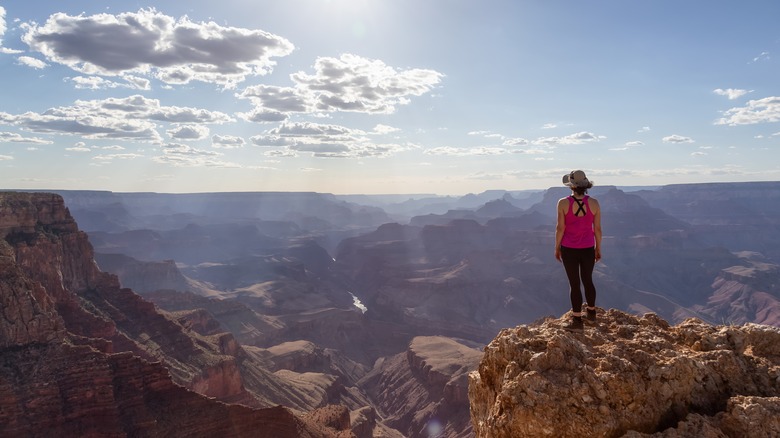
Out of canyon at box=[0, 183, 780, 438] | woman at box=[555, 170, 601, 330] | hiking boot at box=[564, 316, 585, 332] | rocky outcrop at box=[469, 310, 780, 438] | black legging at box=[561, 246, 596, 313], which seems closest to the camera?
rocky outcrop at box=[469, 310, 780, 438]

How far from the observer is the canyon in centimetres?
3147

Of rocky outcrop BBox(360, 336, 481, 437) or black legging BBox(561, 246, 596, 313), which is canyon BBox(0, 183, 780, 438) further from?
black legging BBox(561, 246, 596, 313)

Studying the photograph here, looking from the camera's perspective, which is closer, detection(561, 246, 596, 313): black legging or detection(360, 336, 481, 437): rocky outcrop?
detection(561, 246, 596, 313): black legging

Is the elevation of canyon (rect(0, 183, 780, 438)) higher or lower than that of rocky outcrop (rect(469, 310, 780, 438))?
lower

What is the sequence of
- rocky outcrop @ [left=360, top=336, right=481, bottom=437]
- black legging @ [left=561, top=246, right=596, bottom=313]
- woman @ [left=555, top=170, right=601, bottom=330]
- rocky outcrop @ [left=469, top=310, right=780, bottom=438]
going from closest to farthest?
1. rocky outcrop @ [left=469, top=310, right=780, bottom=438]
2. woman @ [left=555, top=170, right=601, bottom=330]
3. black legging @ [left=561, top=246, right=596, bottom=313]
4. rocky outcrop @ [left=360, top=336, right=481, bottom=437]

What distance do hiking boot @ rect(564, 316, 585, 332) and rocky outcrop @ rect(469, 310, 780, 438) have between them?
267 millimetres

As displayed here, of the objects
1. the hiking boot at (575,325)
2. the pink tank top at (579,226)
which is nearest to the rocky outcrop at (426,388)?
the hiking boot at (575,325)

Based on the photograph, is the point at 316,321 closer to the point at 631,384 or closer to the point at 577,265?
the point at 577,265

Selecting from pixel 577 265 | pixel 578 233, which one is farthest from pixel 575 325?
pixel 578 233

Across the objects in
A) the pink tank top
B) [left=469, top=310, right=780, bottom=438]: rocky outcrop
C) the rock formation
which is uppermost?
the pink tank top

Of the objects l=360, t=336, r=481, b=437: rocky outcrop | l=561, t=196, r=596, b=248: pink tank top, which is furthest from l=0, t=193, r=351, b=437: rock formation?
l=561, t=196, r=596, b=248: pink tank top

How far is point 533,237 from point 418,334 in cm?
7820

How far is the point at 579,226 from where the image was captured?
29.0ft

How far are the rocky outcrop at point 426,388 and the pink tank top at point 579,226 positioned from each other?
53376mm
